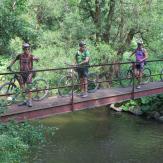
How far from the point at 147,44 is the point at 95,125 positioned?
21.5ft

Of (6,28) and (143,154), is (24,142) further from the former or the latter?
(143,154)

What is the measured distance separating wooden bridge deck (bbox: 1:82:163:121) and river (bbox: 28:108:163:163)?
2570 mm

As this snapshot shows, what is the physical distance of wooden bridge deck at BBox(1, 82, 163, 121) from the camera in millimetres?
12836

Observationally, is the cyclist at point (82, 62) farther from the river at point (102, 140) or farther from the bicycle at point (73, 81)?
the river at point (102, 140)

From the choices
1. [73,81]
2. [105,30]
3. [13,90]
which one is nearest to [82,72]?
[73,81]

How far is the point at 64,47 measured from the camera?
87.0ft

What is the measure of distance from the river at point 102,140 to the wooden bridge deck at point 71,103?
2.57 m

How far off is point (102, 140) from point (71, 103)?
7488 millimetres

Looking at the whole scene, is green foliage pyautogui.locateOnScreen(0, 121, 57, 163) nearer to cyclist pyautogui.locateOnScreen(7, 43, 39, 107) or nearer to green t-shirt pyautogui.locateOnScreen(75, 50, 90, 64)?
cyclist pyautogui.locateOnScreen(7, 43, 39, 107)

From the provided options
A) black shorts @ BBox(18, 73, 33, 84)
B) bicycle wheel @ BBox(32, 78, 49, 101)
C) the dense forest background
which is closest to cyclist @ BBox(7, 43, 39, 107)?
black shorts @ BBox(18, 73, 33, 84)

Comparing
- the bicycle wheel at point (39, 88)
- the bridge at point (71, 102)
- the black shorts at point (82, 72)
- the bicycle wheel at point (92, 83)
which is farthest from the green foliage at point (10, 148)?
the bicycle wheel at point (92, 83)

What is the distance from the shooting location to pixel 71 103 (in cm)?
1440

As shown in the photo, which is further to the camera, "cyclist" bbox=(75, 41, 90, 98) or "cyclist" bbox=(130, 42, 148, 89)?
"cyclist" bbox=(130, 42, 148, 89)

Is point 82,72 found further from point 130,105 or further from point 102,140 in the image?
point 130,105
